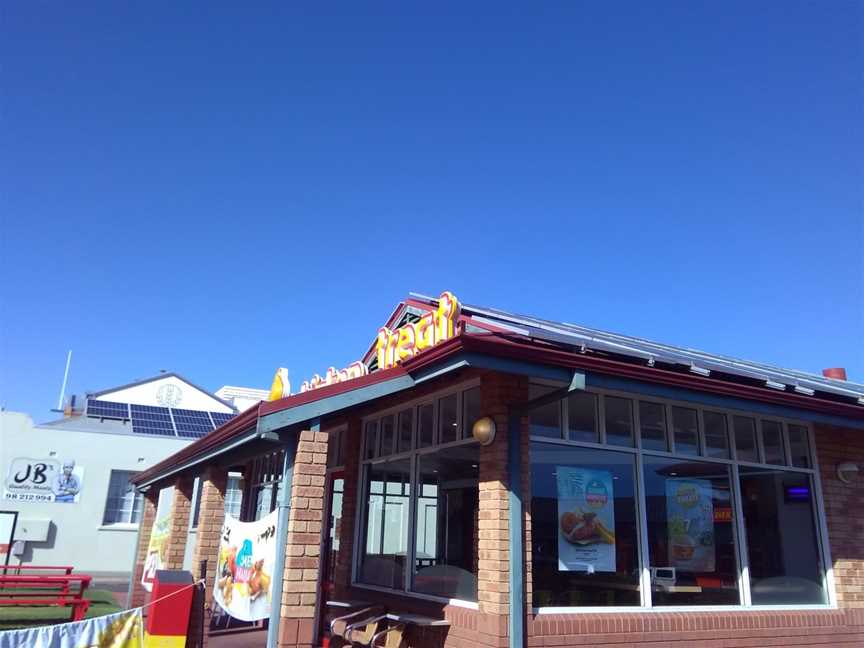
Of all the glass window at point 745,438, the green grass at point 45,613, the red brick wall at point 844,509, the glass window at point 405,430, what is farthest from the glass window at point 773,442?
the green grass at point 45,613

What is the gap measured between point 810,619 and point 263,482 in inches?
332

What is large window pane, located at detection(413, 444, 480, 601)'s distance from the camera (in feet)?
21.2

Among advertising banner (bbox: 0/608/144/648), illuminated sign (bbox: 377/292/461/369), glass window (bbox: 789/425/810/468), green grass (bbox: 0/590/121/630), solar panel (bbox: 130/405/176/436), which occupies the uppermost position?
solar panel (bbox: 130/405/176/436)

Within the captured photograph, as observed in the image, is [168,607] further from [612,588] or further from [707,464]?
[707,464]

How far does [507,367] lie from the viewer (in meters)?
5.43

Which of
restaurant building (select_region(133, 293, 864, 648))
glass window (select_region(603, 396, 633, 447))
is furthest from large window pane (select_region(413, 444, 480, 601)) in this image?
glass window (select_region(603, 396, 633, 447))

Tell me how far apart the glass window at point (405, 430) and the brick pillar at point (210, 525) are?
253 centimetres

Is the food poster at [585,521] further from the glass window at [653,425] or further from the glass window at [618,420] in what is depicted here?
the glass window at [653,425]

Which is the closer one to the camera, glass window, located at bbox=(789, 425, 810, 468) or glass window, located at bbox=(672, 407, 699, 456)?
glass window, located at bbox=(672, 407, 699, 456)

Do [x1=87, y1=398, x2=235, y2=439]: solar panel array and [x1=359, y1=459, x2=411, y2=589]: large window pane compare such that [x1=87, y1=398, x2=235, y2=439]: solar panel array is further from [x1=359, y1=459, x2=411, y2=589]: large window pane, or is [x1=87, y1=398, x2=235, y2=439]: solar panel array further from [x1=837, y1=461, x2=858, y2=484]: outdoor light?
[x1=837, y1=461, x2=858, y2=484]: outdoor light

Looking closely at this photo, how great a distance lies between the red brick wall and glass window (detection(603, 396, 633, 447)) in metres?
2.88

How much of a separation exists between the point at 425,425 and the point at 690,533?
3.10 metres

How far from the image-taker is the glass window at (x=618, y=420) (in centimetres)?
676

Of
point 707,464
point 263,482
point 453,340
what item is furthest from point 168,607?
point 707,464
